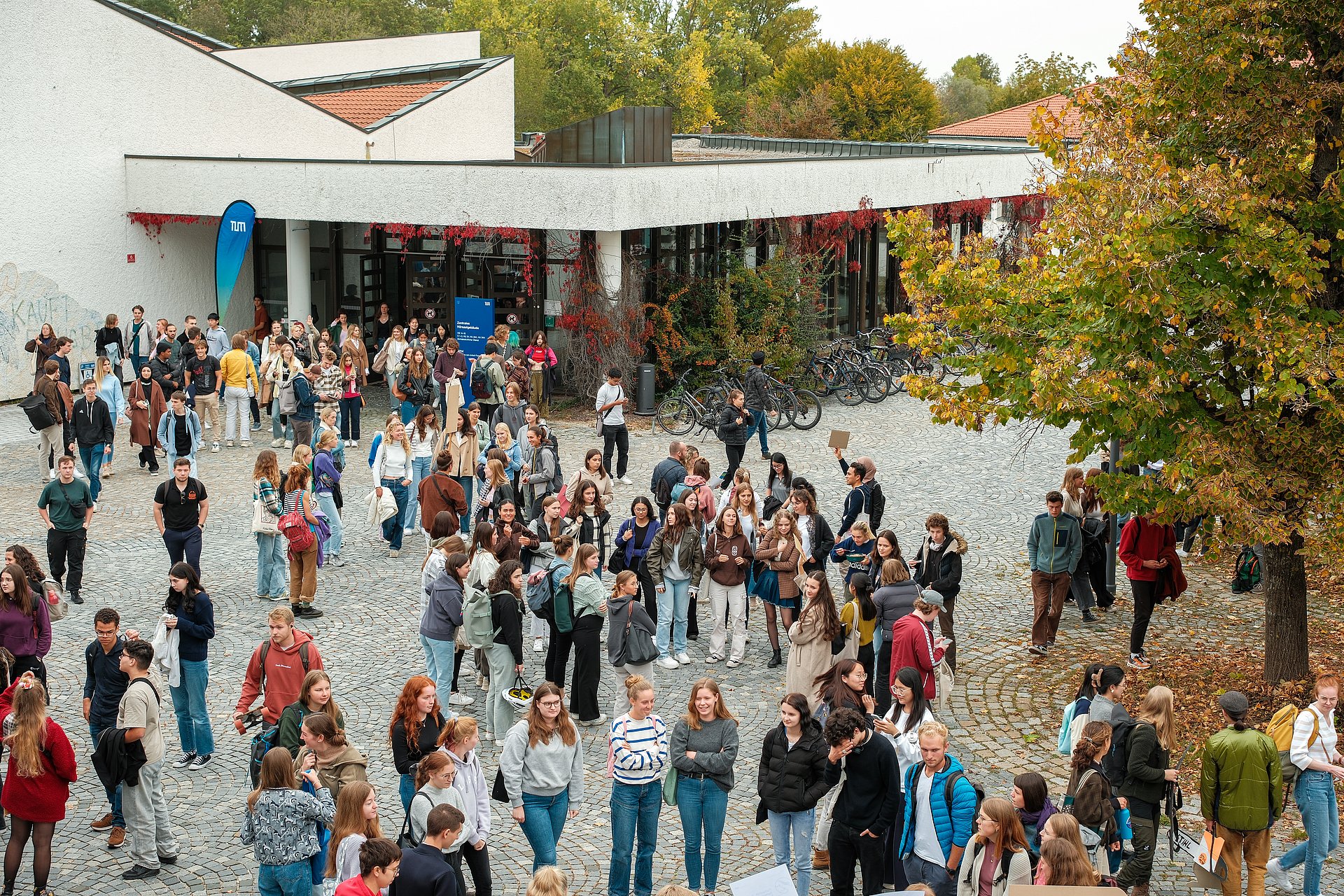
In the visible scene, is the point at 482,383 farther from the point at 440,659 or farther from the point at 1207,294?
the point at 1207,294

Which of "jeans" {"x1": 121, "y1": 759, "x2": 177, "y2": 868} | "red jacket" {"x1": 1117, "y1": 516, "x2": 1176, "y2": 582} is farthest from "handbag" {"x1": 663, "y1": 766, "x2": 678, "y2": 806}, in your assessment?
"red jacket" {"x1": 1117, "y1": 516, "x2": 1176, "y2": 582}

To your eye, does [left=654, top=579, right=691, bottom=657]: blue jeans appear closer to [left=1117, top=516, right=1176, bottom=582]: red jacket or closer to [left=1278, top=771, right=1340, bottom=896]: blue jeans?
[left=1117, top=516, right=1176, bottom=582]: red jacket

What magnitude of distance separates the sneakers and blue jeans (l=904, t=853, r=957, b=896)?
7.83 ft

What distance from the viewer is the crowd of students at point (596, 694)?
7.30 m

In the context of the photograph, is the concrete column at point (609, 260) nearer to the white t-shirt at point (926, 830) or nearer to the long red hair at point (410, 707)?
the long red hair at point (410, 707)

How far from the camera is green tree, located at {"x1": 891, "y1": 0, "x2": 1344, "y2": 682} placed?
9.59m

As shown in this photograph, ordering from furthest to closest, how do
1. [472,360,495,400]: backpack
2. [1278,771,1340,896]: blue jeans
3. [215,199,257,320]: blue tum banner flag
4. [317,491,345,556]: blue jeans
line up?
[215,199,257,320]: blue tum banner flag
[472,360,495,400]: backpack
[317,491,345,556]: blue jeans
[1278,771,1340,896]: blue jeans

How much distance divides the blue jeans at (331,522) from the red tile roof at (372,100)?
19644mm

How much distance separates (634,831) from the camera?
7.96 m

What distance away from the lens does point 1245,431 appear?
10.1 meters

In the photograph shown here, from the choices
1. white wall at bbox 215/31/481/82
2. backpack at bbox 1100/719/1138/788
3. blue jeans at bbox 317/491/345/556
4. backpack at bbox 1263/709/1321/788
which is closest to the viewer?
backpack at bbox 1100/719/1138/788

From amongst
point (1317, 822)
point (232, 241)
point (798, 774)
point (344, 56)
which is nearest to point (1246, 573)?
point (1317, 822)

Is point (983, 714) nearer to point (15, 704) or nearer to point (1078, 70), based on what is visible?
point (1078, 70)

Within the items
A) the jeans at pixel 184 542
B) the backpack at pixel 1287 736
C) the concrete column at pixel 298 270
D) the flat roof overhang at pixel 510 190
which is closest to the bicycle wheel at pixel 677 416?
the flat roof overhang at pixel 510 190
